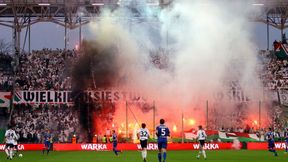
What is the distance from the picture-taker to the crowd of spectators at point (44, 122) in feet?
184

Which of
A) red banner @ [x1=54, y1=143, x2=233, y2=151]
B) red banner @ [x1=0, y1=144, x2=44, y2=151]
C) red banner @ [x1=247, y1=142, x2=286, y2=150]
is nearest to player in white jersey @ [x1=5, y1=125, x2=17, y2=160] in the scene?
red banner @ [x1=0, y1=144, x2=44, y2=151]

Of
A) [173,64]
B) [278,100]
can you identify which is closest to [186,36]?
[173,64]

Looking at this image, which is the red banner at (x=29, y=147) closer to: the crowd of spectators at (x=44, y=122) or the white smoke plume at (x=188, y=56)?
the crowd of spectators at (x=44, y=122)

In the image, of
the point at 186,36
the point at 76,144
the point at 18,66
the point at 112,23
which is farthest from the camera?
the point at 18,66

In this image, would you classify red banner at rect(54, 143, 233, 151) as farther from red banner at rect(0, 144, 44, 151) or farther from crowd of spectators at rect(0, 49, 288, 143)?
crowd of spectators at rect(0, 49, 288, 143)

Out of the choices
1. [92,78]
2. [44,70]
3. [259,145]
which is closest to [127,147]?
[92,78]

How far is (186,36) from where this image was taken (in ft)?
189

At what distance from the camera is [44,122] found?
58812 millimetres

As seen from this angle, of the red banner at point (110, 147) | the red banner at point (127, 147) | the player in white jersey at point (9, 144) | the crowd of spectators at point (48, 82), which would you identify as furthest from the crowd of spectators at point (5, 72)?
the player in white jersey at point (9, 144)

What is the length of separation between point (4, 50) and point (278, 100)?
1281 inches

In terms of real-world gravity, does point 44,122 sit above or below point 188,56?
below

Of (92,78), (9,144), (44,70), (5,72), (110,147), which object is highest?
(44,70)

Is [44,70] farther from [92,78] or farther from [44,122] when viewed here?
[44,122]

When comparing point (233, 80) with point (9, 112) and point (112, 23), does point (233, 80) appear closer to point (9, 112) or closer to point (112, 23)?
point (112, 23)
